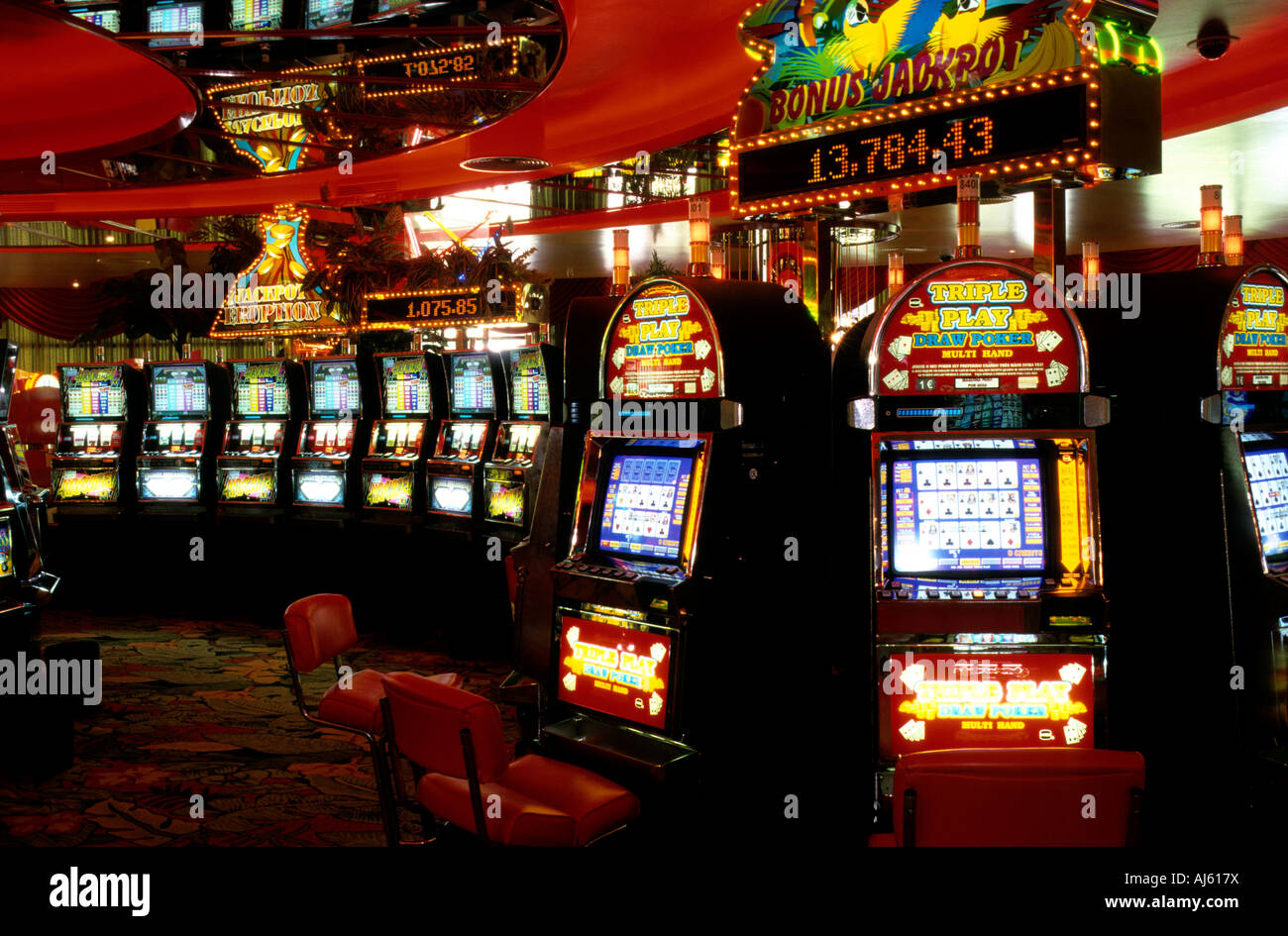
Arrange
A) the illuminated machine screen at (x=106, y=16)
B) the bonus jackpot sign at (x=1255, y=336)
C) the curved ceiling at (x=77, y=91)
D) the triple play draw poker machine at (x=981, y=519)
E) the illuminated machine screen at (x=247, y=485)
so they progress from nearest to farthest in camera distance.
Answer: the triple play draw poker machine at (x=981, y=519)
the bonus jackpot sign at (x=1255, y=336)
the curved ceiling at (x=77, y=91)
the illuminated machine screen at (x=106, y=16)
the illuminated machine screen at (x=247, y=485)

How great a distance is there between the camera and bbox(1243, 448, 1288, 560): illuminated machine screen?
361cm

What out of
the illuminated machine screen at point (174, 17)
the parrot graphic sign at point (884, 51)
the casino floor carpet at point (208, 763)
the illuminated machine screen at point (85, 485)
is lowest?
the casino floor carpet at point (208, 763)

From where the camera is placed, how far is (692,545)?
3.59m

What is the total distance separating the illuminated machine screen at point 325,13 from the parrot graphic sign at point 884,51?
9.71 ft

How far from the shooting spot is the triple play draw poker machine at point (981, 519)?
324 cm

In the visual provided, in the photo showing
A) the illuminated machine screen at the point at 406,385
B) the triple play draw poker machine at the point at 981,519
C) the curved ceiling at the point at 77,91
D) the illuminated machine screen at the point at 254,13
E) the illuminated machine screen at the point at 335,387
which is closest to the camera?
the triple play draw poker machine at the point at 981,519

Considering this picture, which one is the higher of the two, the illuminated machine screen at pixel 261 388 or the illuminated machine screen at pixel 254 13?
the illuminated machine screen at pixel 254 13

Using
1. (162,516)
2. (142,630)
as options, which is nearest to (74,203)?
(162,516)

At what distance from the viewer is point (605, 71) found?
837cm

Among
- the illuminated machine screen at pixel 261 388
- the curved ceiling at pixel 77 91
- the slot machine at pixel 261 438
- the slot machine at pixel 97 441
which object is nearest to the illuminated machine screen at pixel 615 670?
the curved ceiling at pixel 77 91

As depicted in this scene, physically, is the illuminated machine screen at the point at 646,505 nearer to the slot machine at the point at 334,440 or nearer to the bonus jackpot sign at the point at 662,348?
the bonus jackpot sign at the point at 662,348

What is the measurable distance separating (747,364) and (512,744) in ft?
7.60

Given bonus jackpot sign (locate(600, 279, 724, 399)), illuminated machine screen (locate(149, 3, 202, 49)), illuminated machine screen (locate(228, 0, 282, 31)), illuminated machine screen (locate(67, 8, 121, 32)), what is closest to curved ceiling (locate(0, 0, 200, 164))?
illuminated machine screen (locate(67, 8, 121, 32))
